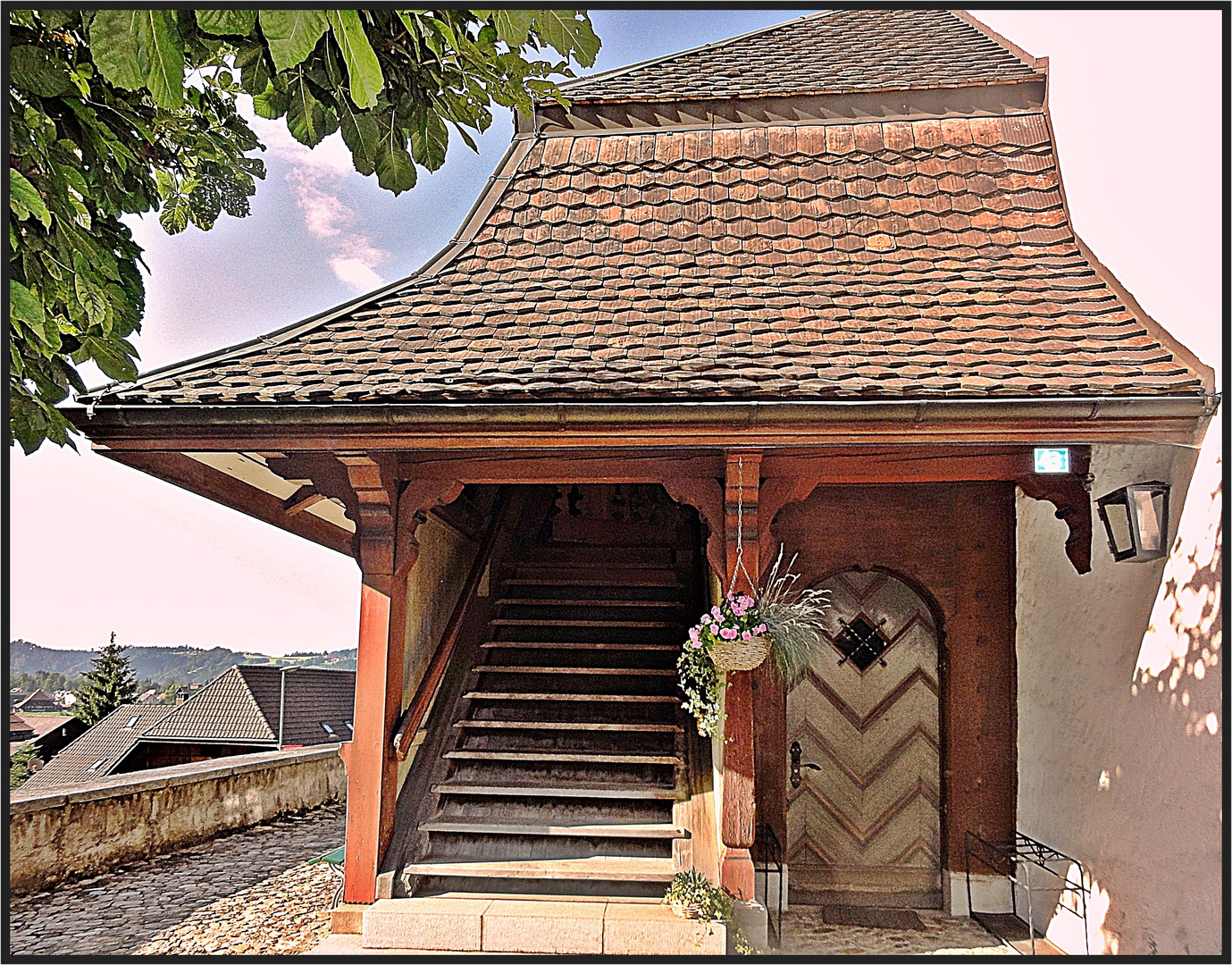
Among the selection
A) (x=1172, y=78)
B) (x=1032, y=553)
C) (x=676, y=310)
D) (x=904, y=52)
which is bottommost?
(x=1032, y=553)

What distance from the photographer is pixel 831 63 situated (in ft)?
24.0

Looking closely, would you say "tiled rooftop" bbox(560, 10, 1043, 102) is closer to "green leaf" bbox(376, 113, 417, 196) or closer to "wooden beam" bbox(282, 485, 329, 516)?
"wooden beam" bbox(282, 485, 329, 516)

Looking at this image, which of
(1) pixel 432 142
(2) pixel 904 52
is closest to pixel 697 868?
(1) pixel 432 142

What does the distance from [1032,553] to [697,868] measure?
2894 mm

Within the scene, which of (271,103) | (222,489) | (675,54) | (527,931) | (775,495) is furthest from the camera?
(675,54)

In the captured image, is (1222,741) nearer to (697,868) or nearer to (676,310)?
(697,868)

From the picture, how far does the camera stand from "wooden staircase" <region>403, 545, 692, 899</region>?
16.1ft

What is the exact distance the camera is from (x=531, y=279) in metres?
5.66

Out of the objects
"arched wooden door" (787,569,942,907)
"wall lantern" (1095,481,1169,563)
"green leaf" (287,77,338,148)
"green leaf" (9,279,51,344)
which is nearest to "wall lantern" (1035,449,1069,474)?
"wall lantern" (1095,481,1169,563)

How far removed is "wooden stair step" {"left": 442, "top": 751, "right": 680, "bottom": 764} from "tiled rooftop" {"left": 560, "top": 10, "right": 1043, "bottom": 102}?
4.33 metres

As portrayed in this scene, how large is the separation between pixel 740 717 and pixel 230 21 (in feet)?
11.8

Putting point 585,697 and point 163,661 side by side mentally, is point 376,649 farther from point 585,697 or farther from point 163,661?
point 163,661

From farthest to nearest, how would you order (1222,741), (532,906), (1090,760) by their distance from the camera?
(1090,760) → (532,906) → (1222,741)

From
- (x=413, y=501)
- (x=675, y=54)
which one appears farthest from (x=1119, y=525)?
(x=675, y=54)
